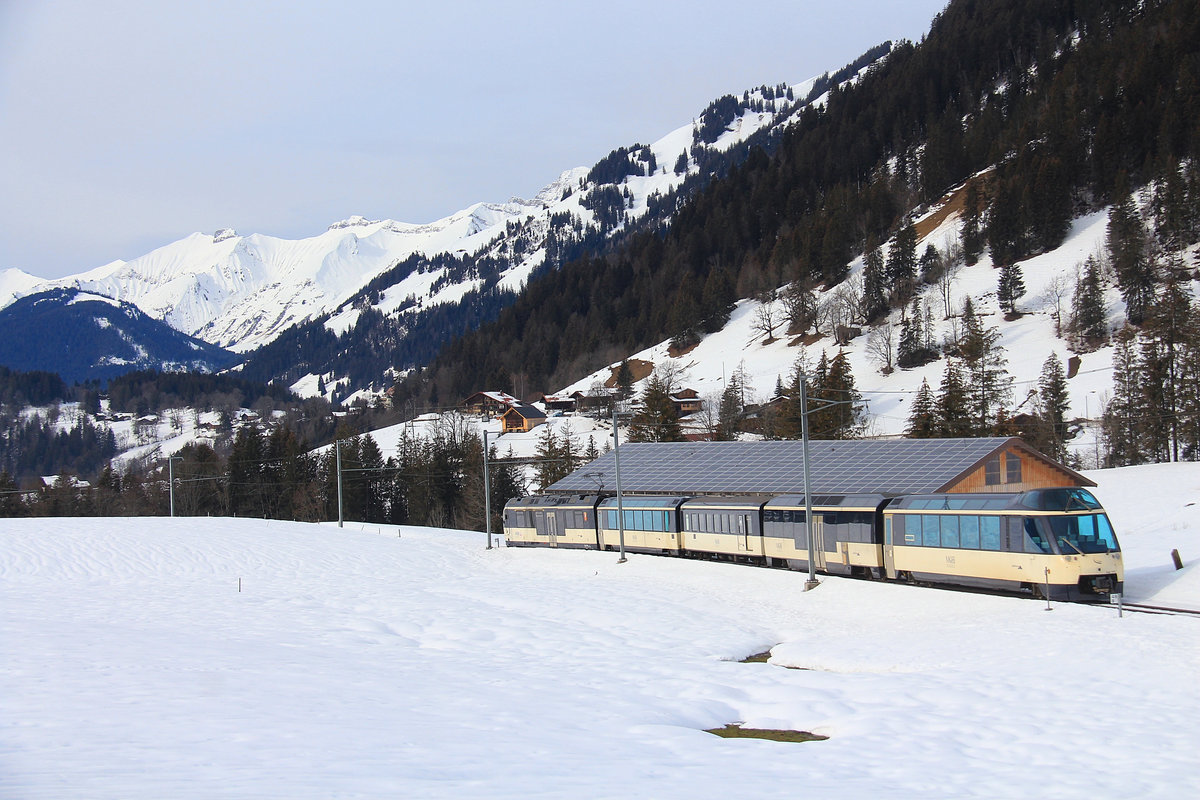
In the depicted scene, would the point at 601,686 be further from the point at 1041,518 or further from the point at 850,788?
the point at 1041,518

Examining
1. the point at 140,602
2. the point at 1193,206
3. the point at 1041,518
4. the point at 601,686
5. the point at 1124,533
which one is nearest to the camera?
the point at 601,686

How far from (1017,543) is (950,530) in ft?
8.48

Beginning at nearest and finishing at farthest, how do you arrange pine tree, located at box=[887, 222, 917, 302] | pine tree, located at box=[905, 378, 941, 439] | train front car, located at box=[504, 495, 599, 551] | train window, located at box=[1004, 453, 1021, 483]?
train window, located at box=[1004, 453, 1021, 483] → train front car, located at box=[504, 495, 599, 551] → pine tree, located at box=[905, 378, 941, 439] → pine tree, located at box=[887, 222, 917, 302]

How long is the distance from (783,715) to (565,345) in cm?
A: 14527

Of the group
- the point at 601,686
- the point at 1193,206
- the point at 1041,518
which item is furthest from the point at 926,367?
the point at 601,686

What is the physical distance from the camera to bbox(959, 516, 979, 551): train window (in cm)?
2614

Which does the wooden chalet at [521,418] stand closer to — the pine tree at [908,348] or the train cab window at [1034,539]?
the pine tree at [908,348]

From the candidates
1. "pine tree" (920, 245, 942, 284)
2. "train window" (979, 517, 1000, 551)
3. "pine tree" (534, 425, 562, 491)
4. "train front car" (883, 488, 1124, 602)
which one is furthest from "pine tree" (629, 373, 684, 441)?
"train window" (979, 517, 1000, 551)

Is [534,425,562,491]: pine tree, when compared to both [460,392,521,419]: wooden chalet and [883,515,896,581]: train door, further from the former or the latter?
[883,515,896,581]: train door

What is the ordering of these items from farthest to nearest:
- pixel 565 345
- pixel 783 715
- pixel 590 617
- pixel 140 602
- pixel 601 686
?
pixel 565 345
pixel 140 602
pixel 590 617
pixel 601 686
pixel 783 715

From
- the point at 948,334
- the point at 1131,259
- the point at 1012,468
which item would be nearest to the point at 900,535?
the point at 1012,468

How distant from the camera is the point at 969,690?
50.5 feet

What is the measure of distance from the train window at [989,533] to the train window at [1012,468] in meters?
13.5

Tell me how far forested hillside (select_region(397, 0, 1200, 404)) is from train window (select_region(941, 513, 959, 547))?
61.6 m
